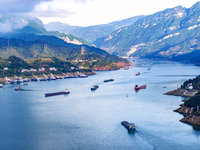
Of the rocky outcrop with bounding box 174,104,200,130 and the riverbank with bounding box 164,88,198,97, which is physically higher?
the riverbank with bounding box 164,88,198,97

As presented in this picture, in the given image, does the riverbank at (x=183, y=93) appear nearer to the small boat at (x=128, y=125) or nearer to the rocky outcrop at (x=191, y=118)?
the rocky outcrop at (x=191, y=118)

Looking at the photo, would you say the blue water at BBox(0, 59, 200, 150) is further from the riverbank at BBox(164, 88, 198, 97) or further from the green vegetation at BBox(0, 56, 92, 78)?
the green vegetation at BBox(0, 56, 92, 78)

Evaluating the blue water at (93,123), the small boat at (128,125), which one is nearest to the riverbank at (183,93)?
the blue water at (93,123)

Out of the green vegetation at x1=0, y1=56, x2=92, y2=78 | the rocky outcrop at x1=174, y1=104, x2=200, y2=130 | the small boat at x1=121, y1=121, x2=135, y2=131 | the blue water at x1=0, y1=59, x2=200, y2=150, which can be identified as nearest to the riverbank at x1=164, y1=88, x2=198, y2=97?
the blue water at x1=0, y1=59, x2=200, y2=150

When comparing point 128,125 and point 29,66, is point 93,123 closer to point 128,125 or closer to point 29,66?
point 128,125

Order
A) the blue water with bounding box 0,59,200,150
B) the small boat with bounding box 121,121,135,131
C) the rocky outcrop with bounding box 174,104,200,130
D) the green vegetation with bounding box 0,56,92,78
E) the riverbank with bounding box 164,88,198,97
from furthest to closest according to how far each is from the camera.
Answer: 1. the green vegetation with bounding box 0,56,92,78
2. the riverbank with bounding box 164,88,198,97
3. the rocky outcrop with bounding box 174,104,200,130
4. the small boat with bounding box 121,121,135,131
5. the blue water with bounding box 0,59,200,150

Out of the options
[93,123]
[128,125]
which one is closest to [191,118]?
[128,125]

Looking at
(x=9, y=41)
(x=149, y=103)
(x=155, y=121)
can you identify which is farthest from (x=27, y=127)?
Answer: (x=9, y=41)

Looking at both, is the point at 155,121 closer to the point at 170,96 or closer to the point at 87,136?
the point at 87,136
